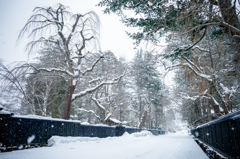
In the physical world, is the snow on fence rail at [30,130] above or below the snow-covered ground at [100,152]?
above

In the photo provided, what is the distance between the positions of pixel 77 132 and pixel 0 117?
16.4 feet

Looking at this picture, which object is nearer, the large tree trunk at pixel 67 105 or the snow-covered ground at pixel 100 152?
the snow-covered ground at pixel 100 152

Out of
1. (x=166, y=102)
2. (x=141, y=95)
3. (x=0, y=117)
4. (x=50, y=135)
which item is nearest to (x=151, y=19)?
(x=0, y=117)

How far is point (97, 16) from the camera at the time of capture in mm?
12047

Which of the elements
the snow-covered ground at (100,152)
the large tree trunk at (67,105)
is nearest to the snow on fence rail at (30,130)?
the snow-covered ground at (100,152)

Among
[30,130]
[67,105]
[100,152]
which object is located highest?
[67,105]

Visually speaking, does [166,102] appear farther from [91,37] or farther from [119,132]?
[91,37]

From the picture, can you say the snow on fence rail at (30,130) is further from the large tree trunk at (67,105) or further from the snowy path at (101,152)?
the large tree trunk at (67,105)

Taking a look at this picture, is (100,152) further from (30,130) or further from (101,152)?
(30,130)

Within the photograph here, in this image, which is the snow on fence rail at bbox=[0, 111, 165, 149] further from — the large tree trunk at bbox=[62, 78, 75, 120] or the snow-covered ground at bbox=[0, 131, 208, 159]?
the large tree trunk at bbox=[62, 78, 75, 120]

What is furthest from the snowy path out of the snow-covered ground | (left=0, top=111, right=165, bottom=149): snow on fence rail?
(left=0, top=111, right=165, bottom=149): snow on fence rail

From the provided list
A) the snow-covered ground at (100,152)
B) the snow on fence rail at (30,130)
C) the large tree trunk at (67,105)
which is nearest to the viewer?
the snow-covered ground at (100,152)

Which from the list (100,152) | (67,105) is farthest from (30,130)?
(67,105)

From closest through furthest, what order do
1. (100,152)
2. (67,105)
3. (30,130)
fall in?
(100,152), (30,130), (67,105)
